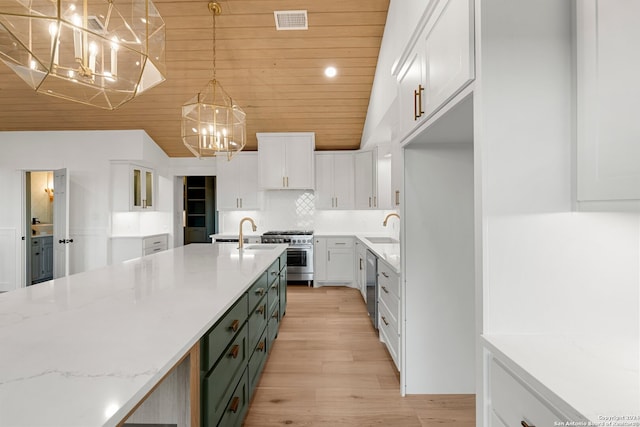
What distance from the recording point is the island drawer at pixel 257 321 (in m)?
2.11

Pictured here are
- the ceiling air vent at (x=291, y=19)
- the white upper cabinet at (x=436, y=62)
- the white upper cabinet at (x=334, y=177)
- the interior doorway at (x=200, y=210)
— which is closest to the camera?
the white upper cabinet at (x=436, y=62)

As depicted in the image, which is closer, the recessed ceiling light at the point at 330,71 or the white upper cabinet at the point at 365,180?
the recessed ceiling light at the point at 330,71

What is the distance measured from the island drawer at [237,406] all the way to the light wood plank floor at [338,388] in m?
0.25

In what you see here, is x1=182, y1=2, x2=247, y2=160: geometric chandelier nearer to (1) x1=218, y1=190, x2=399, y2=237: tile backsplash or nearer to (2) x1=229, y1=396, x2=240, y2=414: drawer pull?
(2) x1=229, y1=396, x2=240, y2=414: drawer pull

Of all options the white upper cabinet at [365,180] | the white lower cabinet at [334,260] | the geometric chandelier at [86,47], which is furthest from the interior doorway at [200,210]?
the geometric chandelier at [86,47]

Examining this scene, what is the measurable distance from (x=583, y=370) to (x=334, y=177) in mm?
5133

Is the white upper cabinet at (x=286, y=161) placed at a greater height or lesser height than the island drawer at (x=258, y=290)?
greater

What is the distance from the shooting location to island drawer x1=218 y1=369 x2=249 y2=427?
1.54 meters

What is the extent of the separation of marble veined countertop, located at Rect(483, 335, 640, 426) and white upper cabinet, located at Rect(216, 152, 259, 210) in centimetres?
524

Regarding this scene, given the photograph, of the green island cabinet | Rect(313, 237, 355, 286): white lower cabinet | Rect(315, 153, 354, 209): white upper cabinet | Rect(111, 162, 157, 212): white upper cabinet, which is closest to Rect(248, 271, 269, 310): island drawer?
the green island cabinet

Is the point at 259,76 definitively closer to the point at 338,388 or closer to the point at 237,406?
the point at 338,388

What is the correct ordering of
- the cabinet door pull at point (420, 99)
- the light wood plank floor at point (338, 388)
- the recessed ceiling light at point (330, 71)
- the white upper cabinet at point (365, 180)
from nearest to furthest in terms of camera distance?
the cabinet door pull at point (420, 99)
the light wood plank floor at point (338, 388)
the recessed ceiling light at point (330, 71)
the white upper cabinet at point (365, 180)

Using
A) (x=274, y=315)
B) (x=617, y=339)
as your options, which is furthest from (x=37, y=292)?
(x=617, y=339)

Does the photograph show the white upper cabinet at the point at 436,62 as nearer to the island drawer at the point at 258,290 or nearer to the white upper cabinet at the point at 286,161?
the island drawer at the point at 258,290
